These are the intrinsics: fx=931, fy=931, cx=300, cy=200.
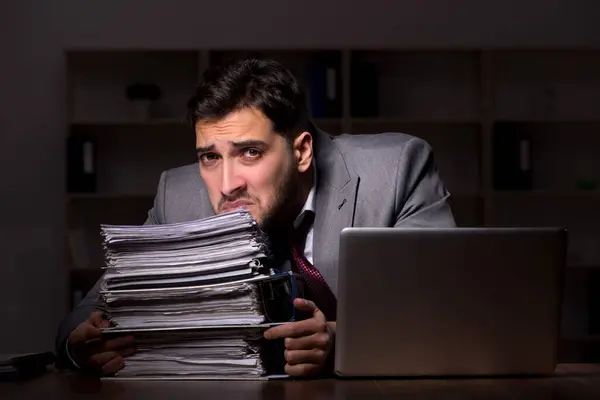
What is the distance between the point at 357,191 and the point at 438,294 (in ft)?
2.67

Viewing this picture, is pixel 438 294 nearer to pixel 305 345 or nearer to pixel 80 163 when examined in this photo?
pixel 305 345

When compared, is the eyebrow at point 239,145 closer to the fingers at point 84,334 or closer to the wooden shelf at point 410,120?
the fingers at point 84,334

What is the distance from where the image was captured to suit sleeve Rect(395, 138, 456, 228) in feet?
7.27

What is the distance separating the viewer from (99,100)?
477 centimetres

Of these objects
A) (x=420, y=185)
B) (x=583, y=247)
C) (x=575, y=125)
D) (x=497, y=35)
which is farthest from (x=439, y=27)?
(x=420, y=185)

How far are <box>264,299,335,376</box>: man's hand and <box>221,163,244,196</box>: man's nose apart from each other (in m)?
0.47

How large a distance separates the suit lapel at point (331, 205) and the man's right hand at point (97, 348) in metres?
0.65

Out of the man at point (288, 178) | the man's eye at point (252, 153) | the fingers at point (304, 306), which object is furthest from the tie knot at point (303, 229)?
the fingers at point (304, 306)

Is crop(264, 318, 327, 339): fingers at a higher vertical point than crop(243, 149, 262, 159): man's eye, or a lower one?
lower

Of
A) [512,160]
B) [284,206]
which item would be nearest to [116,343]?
[284,206]

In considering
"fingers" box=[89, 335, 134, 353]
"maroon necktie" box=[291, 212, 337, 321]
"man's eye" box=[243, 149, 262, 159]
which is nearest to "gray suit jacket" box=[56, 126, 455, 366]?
"maroon necktie" box=[291, 212, 337, 321]

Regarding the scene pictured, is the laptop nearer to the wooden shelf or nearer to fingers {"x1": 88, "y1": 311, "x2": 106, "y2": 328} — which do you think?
fingers {"x1": 88, "y1": 311, "x2": 106, "y2": 328}

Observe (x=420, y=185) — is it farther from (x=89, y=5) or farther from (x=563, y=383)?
(x=89, y=5)

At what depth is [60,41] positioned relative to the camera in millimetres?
4855
